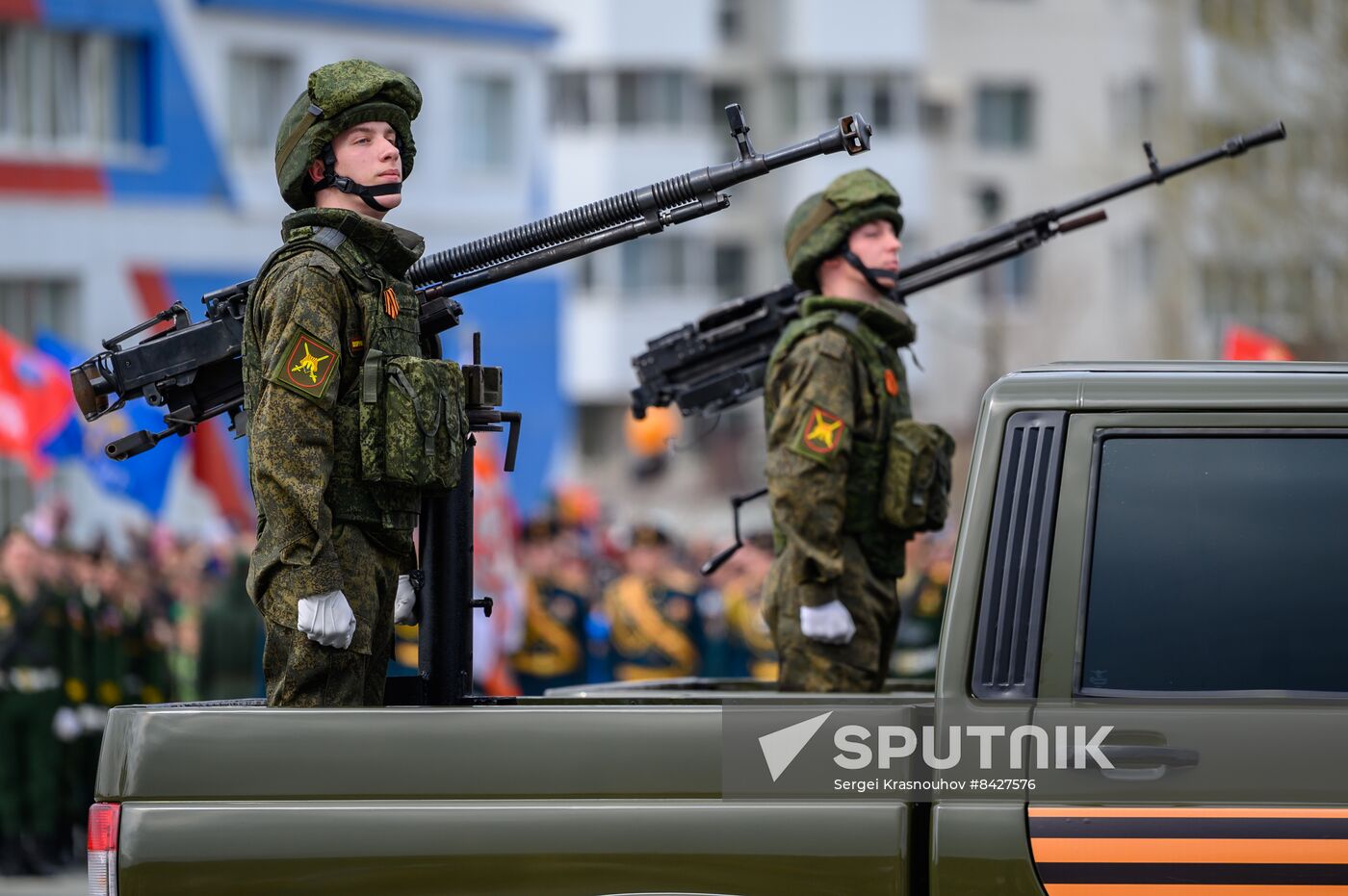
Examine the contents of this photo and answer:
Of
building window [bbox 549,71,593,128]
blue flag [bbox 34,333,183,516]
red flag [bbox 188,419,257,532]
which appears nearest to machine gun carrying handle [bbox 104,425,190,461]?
blue flag [bbox 34,333,183,516]

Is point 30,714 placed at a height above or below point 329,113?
below

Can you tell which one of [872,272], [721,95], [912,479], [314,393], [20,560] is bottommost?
[20,560]

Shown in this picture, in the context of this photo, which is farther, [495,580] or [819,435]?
[495,580]

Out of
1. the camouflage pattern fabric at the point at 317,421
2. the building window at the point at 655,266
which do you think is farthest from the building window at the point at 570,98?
the camouflage pattern fabric at the point at 317,421

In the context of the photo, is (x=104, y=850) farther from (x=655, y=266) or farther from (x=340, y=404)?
(x=655, y=266)

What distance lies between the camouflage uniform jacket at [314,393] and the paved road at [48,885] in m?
7.68

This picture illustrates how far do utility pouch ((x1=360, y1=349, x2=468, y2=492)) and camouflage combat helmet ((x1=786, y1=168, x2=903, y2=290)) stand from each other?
6.77 feet

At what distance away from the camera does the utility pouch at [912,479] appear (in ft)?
21.3

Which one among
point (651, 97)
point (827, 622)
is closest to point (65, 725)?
point (827, 622)

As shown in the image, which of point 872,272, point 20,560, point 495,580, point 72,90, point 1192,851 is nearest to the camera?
point 1192,851

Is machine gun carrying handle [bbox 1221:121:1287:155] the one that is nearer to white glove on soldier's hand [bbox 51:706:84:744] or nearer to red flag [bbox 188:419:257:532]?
white glove on soldier's hand [bbox 51:706:84:744]

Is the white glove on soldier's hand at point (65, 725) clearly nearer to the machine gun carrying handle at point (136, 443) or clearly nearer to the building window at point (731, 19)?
the machine gun carrying handle at point (136, 443)

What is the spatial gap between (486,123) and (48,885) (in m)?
23.2

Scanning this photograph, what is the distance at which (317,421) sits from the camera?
4926 millimetres
